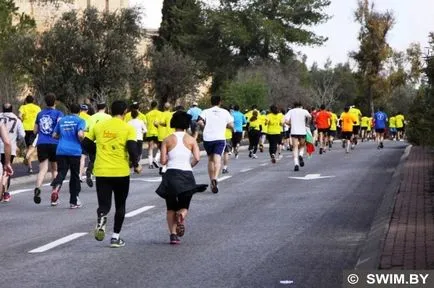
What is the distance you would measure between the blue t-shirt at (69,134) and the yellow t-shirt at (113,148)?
4426 millimetres

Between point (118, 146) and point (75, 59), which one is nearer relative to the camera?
point (118, 146)

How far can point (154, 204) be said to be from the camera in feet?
54.4

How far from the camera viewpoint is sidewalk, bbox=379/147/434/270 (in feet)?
29.7

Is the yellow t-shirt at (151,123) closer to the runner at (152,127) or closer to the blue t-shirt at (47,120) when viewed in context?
the runner at (152,127)

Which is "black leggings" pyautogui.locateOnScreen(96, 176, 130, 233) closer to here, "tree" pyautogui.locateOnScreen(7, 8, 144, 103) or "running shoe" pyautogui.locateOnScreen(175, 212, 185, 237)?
"running shoe" pyautogui.locateOnScreen(175, 212, 185, 237)

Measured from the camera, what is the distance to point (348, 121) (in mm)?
35875

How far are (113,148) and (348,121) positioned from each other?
82.0ft

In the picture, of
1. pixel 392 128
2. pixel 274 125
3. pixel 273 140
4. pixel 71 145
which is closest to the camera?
pixel 71 145

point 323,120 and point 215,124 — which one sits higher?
point 215,124

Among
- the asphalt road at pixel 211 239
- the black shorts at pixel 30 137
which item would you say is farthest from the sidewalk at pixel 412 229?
the black shorts at pixel 30 137

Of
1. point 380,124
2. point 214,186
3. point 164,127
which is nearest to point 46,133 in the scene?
point 214,186

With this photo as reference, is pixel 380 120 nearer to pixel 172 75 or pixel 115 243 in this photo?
pixel 172 75

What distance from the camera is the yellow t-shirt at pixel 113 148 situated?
1149 centimetres

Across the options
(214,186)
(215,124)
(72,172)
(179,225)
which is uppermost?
(215,124)
